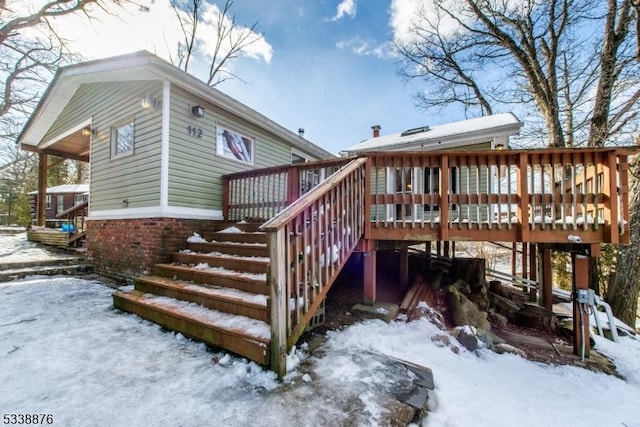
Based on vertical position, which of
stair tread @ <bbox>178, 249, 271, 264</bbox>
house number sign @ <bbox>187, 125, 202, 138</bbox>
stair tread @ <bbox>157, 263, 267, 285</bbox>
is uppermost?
house number sign @ <bbox>187, 125, 202, 138</bbox>

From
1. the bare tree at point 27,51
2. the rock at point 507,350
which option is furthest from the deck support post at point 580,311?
the bare tree at point 27,51

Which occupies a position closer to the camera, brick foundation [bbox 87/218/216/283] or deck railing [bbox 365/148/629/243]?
deck railing [bbox 365/148/629/243]

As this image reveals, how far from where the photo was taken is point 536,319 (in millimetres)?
4688

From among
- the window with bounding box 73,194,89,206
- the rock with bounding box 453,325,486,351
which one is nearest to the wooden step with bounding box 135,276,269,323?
the rock with bounding box 453,325,486,351

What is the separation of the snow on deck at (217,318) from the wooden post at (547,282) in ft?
19.2

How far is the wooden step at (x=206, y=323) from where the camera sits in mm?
2404

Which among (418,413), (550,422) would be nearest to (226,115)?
(418,413)

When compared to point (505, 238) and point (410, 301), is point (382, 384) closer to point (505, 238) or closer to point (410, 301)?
point (410, 301)

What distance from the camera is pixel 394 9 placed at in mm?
10930

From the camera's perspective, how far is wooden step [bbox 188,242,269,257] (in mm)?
4084

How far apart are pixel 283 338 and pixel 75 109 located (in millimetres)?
8787

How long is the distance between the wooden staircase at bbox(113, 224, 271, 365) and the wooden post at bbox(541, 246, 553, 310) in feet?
18.4

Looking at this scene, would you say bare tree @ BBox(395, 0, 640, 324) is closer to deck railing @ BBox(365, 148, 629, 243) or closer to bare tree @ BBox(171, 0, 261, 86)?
deck railing @ BBox(365, 148, 629, 243)

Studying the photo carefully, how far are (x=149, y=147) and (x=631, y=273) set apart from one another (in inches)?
416
